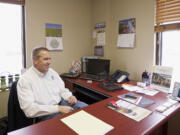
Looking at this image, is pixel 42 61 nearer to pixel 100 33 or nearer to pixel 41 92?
pixel 41 92

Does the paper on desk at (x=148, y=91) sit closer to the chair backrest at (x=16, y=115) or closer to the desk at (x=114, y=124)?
the desk at (x=114, y=124)

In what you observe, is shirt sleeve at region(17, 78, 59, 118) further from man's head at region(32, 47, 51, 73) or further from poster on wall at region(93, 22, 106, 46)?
poster on wall at region(93, 22, 106, 46)

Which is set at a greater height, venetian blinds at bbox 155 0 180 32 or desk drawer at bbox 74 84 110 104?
venetian blinds at bbox 155 0 180 32

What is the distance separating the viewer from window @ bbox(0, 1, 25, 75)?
2146 mm

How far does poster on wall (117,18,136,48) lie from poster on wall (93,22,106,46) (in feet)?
1.22

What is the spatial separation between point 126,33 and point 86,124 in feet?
6.13

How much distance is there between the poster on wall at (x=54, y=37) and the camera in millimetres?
2480

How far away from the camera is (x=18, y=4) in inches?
83.5

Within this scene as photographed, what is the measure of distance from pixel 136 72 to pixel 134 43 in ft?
1.64

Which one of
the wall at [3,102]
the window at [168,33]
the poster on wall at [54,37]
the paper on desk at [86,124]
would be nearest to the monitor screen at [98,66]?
the poster on wall at [54,37]

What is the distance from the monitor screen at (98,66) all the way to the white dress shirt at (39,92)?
83 cm

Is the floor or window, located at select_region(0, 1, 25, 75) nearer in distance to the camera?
the floor

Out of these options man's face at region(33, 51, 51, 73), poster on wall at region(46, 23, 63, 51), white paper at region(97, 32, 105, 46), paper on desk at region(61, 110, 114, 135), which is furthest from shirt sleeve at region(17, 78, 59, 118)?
white paper at region(97, 32, 105, 46)

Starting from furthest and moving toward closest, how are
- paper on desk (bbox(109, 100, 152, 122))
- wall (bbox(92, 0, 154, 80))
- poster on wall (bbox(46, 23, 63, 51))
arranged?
poster on wall (bbox(46, 23, 63, 51)) < wall (bbox(92, 0, 154, 80)) < paper on desk (bbox(109, 100, 152, 122))
